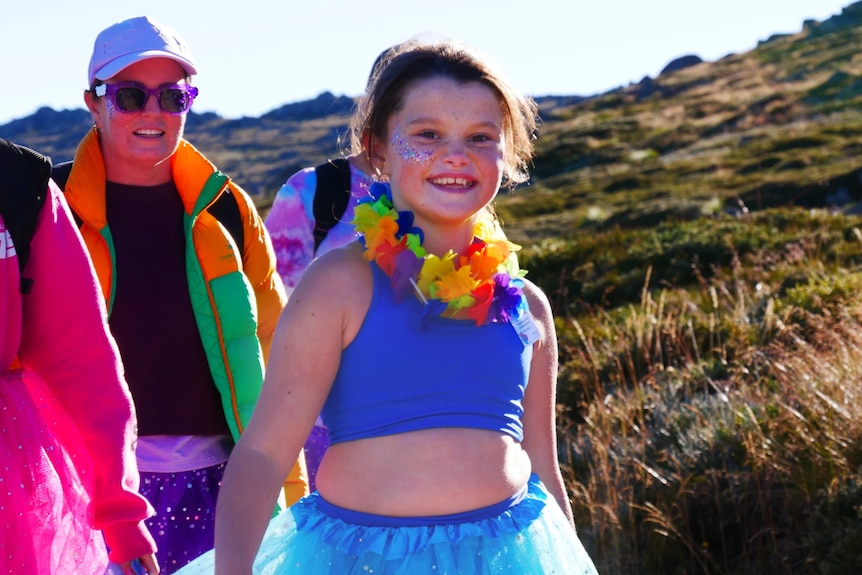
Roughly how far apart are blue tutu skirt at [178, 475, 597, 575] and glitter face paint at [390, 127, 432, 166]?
2.59ft

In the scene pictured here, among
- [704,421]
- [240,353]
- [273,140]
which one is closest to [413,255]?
[240,353]

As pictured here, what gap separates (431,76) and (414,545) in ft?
3.52

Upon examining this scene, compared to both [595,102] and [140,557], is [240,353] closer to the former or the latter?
[140,557]

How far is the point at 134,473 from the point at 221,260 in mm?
1113

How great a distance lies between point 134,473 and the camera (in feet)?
9.06

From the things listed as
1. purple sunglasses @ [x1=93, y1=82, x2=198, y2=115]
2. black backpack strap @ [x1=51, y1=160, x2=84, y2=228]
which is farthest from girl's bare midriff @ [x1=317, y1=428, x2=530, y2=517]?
purple sunglasses @ [x1=93, y1=82, x2=198, y2=115]

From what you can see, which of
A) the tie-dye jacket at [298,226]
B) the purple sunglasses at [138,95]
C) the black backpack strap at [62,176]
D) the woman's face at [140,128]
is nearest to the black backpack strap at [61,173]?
the black backpack strap at [62,176]

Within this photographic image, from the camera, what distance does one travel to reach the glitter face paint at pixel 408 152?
261 centimetres

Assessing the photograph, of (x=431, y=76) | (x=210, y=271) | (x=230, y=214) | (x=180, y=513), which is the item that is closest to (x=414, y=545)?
(x=431, y=76)

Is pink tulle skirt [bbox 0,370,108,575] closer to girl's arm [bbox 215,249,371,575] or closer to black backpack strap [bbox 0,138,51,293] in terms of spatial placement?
black backpack strap [bbox 0,138,51,293]

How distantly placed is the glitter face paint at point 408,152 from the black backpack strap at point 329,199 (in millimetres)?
1974

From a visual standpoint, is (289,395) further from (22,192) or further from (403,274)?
(22,192)

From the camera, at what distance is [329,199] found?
183 inches

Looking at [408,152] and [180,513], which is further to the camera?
[180,513]
